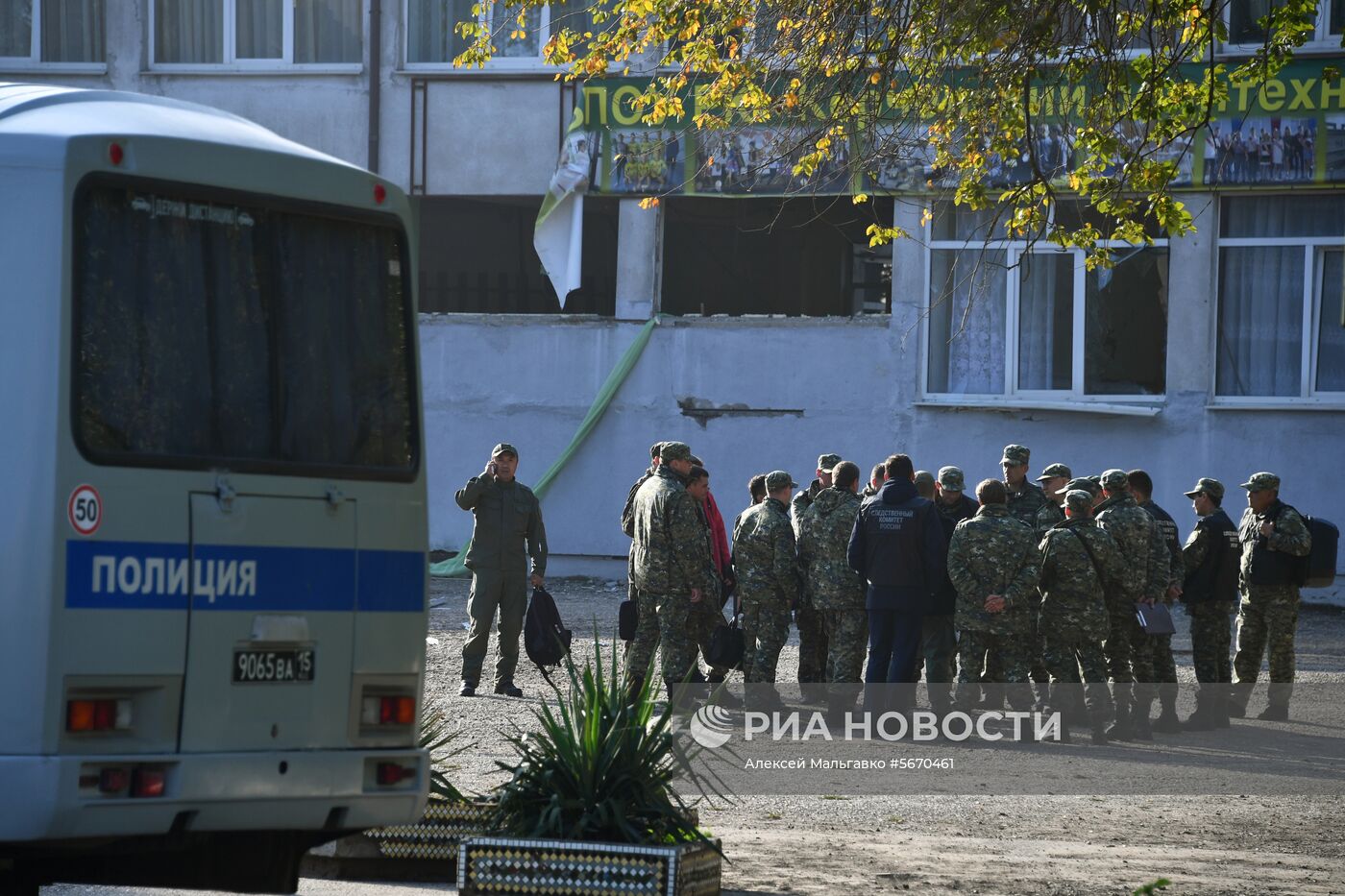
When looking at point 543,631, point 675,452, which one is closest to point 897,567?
point 675,452

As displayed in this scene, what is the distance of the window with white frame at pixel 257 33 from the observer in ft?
77.8

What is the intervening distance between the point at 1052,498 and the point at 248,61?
13.4m

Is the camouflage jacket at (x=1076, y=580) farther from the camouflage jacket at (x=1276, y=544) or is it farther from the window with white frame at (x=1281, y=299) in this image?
the window with white frame at (x=1281, y=299)

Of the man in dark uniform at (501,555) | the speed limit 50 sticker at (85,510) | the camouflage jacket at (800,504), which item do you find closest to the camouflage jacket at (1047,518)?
the camouflage jacket at (800,504)

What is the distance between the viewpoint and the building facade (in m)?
21.2

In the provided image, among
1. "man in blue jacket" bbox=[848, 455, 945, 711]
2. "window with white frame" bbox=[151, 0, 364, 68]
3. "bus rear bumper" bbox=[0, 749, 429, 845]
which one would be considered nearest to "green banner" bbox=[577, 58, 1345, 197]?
"window with white frame" bbox=[151, 0, 364, 68]

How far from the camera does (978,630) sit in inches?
511

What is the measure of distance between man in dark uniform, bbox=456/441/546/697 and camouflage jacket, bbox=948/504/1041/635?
3.50 m

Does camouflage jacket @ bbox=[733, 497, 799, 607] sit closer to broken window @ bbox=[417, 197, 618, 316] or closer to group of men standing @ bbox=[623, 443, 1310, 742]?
group of men standing @ bbox=[623, 443, 1310, 742]

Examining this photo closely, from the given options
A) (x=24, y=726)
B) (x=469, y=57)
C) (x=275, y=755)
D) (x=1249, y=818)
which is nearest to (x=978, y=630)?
(x=1249, y=818)

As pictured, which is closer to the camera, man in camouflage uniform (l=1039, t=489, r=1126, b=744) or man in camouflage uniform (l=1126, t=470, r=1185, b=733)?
man in camouflage uniform (l=1039, t=489, r=1126, b=744)

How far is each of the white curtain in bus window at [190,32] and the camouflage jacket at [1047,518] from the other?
14004 millimetres

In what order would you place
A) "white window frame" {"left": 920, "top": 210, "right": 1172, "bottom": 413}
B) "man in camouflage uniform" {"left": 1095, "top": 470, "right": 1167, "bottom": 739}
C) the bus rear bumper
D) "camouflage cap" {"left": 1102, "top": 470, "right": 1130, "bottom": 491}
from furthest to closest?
1. "white window frame" {"left": 920, "top": 210, "right": 1172, "bottom": 413}
2. "camouflage cap" {"left": 1102, "top": 470, "right": 1130, "bottom": 491}
3. "man in camouflage uniform" {"left": 1095, "top": 470, "right": 1167, "bottom": 739}
4. the bus rear bumper

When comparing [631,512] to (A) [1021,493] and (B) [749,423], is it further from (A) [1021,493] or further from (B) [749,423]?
(B) [749,423]
